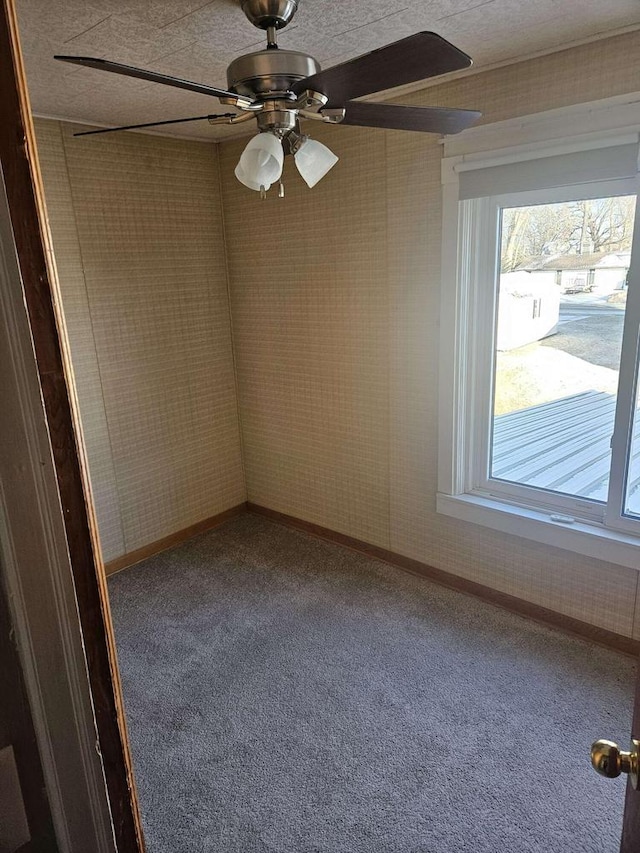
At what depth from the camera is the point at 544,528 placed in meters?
2.46

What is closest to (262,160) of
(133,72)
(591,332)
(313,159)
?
(313,159)

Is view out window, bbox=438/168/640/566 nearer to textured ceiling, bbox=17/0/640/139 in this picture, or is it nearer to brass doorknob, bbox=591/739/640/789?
textured ceiling, bbox=17/0/640/139

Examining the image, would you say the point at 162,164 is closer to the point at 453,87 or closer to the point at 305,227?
the point at 305,227

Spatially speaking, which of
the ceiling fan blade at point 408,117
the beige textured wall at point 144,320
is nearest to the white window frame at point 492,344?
the ceiling fan blade at point 408,117

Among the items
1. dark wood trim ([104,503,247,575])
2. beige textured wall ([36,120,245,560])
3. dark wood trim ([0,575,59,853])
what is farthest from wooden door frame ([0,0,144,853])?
dark wood trim ([104,503,247,575])

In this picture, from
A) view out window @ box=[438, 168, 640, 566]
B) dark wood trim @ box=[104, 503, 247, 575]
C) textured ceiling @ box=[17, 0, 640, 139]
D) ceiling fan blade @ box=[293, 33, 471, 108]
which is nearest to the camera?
ceiling fan blade @ box=[293, 33, 471, 108]

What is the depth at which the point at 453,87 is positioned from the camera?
235 cm

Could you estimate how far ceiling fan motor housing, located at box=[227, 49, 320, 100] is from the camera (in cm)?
135

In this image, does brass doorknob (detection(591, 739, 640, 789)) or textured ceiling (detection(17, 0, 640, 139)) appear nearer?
brass doorknob (detection(591, 739, 640, 789))

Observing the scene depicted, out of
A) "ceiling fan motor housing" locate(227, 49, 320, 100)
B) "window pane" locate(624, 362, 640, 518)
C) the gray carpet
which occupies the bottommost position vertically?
the gray carpet

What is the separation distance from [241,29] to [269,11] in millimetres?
263

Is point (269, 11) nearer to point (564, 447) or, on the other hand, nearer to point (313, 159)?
point (313, 159)

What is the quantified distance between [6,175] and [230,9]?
146 cm

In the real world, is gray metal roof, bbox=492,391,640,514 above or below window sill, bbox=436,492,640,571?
above
